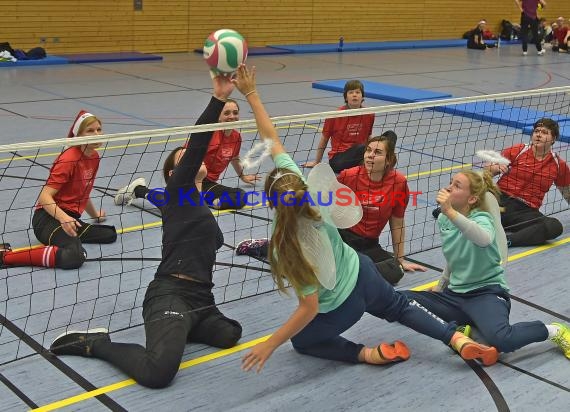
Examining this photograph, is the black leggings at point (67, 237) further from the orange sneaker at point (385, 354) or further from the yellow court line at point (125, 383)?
the orange sneaker at point (385, 354)

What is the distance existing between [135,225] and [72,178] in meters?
0.83

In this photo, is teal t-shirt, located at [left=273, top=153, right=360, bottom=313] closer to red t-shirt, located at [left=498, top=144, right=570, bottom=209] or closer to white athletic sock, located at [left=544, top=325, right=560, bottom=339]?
white athletic sock, located at [left=544, top=325, right=560, bottom=339]

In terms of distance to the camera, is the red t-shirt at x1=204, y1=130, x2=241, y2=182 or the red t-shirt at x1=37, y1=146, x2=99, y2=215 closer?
the red t-shirt at x1=37, y1=146, x2=99, y2=215

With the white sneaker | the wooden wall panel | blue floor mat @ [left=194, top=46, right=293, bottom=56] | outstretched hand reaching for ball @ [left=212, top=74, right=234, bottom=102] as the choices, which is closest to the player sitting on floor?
the white sneaker

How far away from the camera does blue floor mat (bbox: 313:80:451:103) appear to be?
11039 millimetres

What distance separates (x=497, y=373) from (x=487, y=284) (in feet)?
1.70

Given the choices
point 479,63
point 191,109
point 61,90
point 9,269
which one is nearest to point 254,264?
point 9,269

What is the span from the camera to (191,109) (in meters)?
10.5

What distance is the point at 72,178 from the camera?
17.2ft

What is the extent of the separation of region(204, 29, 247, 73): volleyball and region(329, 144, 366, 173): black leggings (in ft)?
9.16

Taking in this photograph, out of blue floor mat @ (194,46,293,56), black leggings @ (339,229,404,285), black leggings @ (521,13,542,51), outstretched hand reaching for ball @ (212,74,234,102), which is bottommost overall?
black leggings @ (339,229,404,285)

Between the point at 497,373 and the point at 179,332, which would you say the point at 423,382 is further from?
the point at 179,332

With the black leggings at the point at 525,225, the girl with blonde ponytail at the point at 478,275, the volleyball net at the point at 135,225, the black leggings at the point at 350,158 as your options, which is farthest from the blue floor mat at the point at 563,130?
the girl with blonde ponytail at the point at 478,275

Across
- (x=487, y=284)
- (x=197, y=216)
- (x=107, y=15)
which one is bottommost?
(x=487, y=284)
